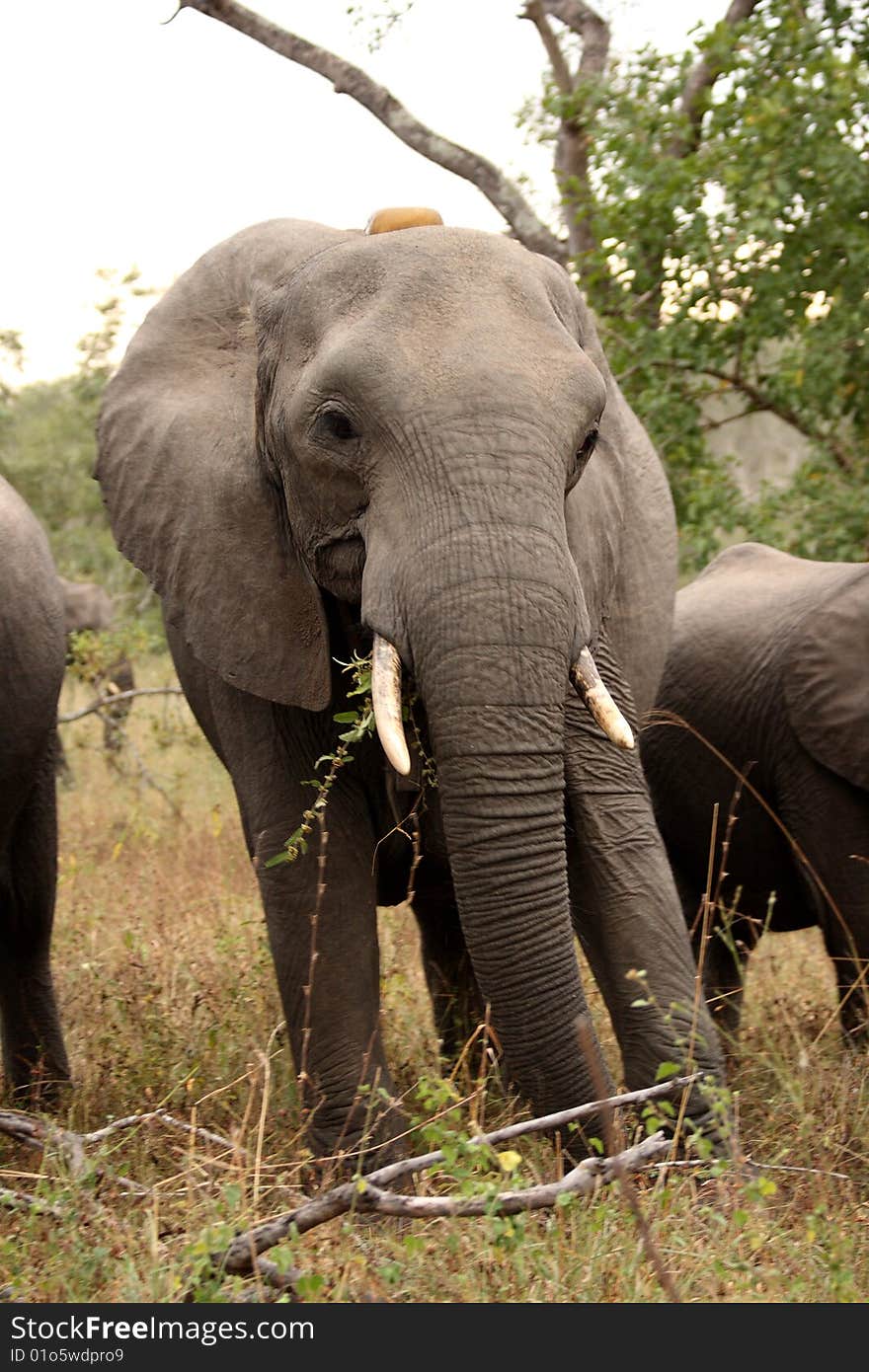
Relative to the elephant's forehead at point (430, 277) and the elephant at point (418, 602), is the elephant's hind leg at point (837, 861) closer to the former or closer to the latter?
the elephant at point (418, 602)

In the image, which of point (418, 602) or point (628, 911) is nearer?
point (418, 602)

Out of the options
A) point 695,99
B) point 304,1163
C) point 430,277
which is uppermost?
point 695,99

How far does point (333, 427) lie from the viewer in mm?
3510

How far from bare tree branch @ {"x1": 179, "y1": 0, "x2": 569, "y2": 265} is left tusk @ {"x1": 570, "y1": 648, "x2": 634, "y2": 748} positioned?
5.53 metres

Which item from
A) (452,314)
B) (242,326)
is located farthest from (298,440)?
(242,326)

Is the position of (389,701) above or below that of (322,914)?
above

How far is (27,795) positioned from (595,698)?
252 cm

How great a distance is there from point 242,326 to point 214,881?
3494mm

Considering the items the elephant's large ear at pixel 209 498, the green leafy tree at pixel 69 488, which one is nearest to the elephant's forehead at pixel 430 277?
the elephant's large ear at pixel 209 498

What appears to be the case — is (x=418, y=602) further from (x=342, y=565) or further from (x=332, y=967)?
(x=332, y=967)

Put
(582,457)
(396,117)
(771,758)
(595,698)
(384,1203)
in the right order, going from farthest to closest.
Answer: (396,117) < (771,758) < (582,457) < (595,698) < (384,1203)

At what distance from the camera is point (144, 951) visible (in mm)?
5918

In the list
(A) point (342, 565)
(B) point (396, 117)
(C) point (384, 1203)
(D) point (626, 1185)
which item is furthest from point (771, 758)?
(B) point (396, 117)
